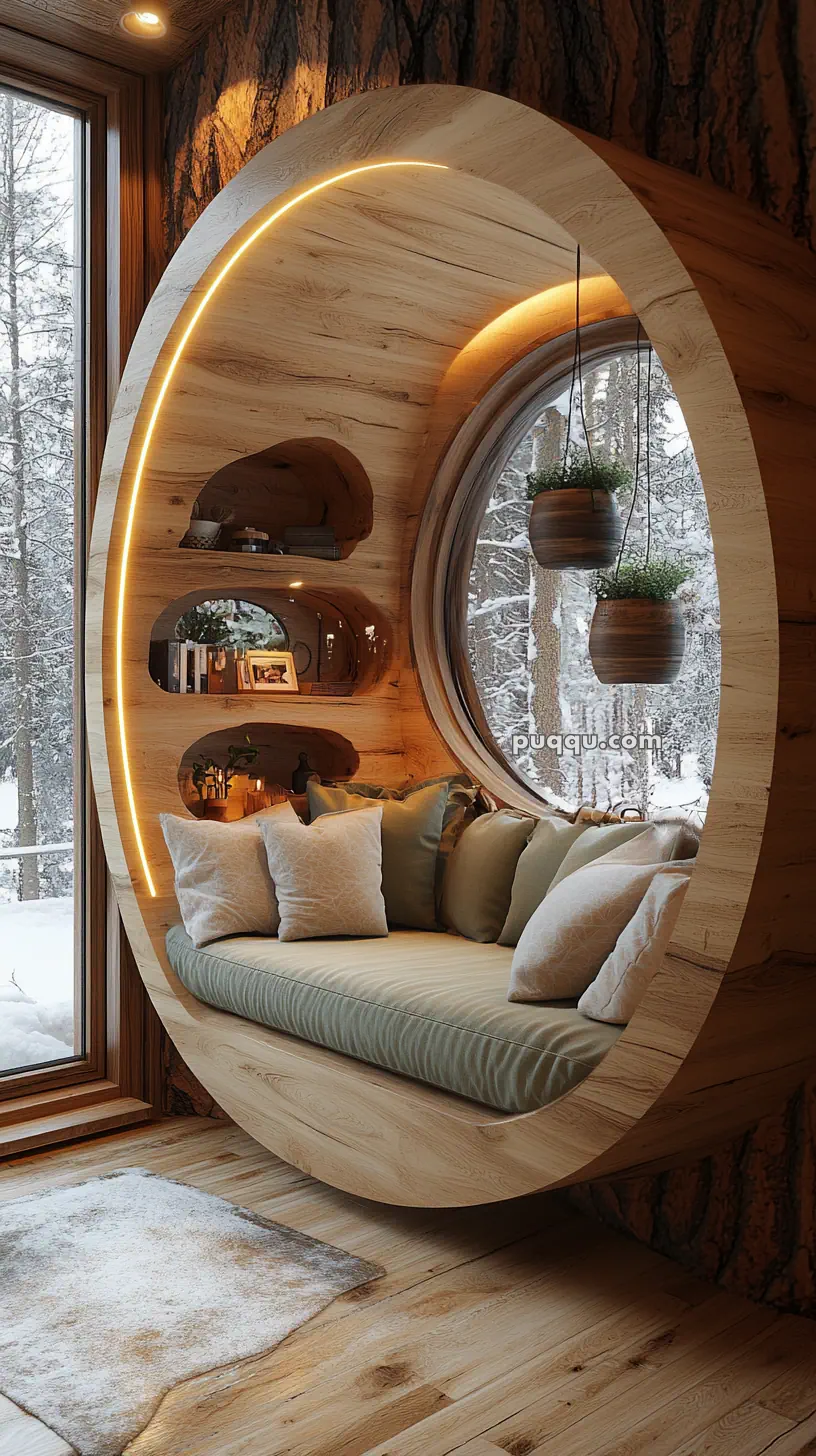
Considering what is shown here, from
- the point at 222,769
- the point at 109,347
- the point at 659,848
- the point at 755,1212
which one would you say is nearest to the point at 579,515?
the point at 659,848

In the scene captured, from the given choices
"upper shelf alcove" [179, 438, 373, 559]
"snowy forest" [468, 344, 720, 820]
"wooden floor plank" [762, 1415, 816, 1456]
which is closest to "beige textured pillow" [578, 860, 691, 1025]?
"wooden floor plank" [762, 1415, 816, 1456]

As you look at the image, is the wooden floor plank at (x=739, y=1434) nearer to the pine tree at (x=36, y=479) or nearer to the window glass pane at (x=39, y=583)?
the window glass pane at (x=39, y=583)

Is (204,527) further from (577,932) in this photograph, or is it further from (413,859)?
(577,932)

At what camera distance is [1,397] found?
3512 mm

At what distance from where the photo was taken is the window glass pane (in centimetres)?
353

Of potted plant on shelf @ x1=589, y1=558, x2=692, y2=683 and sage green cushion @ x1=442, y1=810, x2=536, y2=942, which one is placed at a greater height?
potted plant on shelf @ x1=589, y1=558, x2=692, y2=683

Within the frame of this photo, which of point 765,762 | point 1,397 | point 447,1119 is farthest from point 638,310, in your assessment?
point 1,397

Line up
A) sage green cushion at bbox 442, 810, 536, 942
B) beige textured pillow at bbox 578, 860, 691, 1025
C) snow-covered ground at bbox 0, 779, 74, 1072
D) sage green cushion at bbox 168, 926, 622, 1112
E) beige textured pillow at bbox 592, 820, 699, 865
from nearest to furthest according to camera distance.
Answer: beige textured pillow at bbox 578, 860, 691, 1025, sage green cushion at bbox 168, 926, 622, 1112, beige textured pillow at bbox 592, 820, 699, 865, sage green cushion at bbox 442, 810, 536, 942, snow-covered ground at bbox 0, 779, 74, 1072

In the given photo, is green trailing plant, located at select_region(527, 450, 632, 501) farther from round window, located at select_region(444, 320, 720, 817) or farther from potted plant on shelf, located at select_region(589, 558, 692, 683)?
potted plant on shelf, located at select_region(589, 558, 692, 683)

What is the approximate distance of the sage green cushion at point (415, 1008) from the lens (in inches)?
92.2

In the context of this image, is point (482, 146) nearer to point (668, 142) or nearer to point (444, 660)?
point (668, 142)

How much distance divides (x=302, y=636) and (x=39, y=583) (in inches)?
33.7

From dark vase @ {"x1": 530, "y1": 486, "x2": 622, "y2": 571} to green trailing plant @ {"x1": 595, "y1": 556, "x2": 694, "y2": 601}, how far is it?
109mm

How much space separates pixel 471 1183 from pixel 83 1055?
63.6 inches
